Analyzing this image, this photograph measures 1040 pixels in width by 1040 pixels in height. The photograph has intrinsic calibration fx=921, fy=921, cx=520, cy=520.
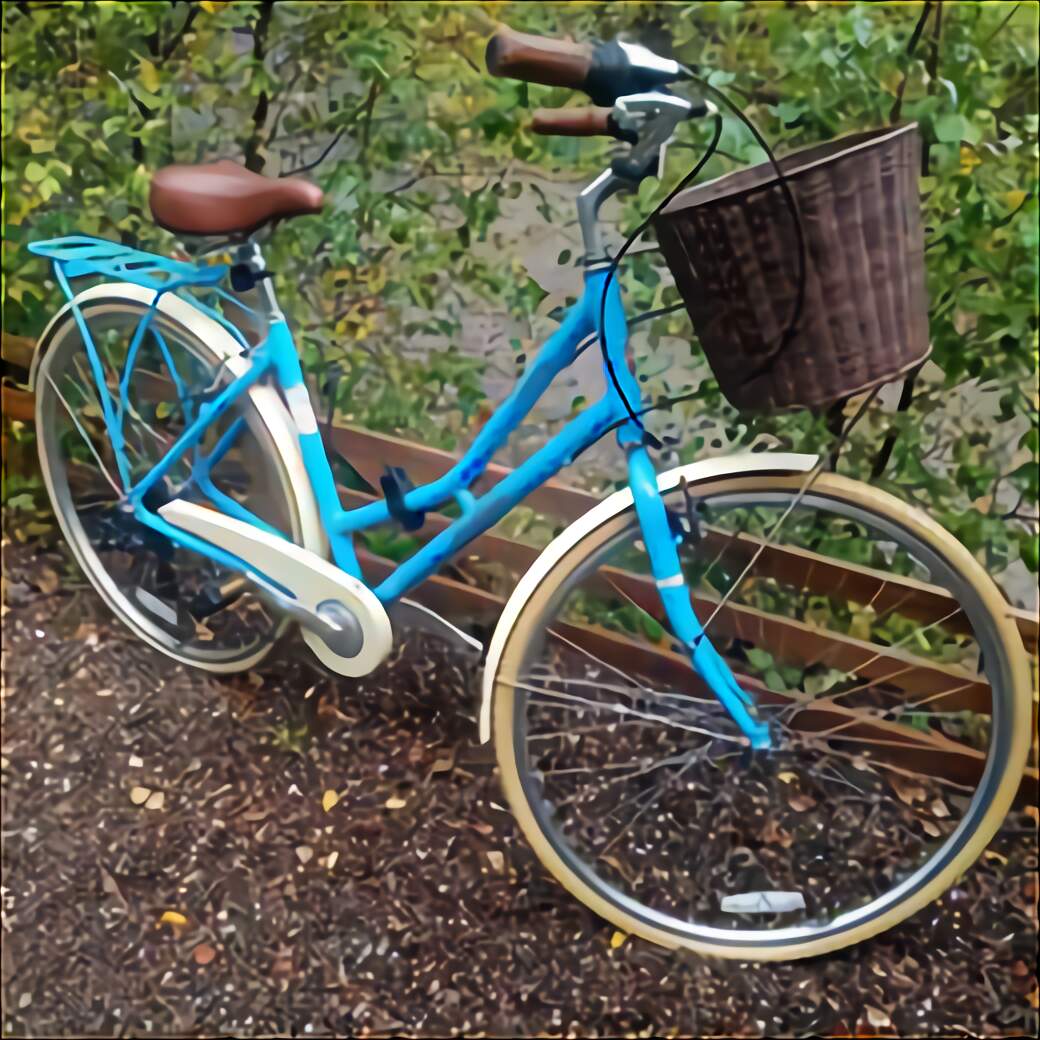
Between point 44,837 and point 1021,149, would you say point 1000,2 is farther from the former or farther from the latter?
point 44,837

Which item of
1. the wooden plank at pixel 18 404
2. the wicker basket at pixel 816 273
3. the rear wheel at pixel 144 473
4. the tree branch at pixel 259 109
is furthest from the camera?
the wooden plank at pixel 18 404

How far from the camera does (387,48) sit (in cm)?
128

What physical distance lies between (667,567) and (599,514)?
11 centimetres

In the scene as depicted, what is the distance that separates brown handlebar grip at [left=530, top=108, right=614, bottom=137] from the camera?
3.53 feet

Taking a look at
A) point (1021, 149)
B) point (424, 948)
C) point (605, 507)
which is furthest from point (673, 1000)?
point (1021, 149)

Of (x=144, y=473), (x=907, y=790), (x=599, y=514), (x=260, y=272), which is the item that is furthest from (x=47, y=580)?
(x=907, y=790)

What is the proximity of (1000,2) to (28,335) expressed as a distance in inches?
59.5

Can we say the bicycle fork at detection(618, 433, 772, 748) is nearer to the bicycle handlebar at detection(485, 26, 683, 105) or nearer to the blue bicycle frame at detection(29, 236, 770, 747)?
the blue bicycle frame at detection(29, 236, 770, 747)

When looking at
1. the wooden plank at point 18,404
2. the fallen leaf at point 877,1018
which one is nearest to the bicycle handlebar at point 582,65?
the wooden plank at point 18,404

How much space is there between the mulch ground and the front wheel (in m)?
0.07

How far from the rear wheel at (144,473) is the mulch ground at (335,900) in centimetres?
9

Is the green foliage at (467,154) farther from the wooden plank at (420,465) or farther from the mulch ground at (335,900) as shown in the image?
the mulch ground at (335,900)

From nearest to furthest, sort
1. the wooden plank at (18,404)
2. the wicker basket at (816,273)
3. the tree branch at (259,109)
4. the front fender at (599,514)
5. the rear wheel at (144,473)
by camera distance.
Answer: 1. the wicker basket at (816,273)
2. the front fender at (599,514)
3. the tree branch at (259,109)
4. the rear wheel at (144,473)
5. the wooden plank at (18,404)

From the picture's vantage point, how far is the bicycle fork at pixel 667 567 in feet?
3.86
